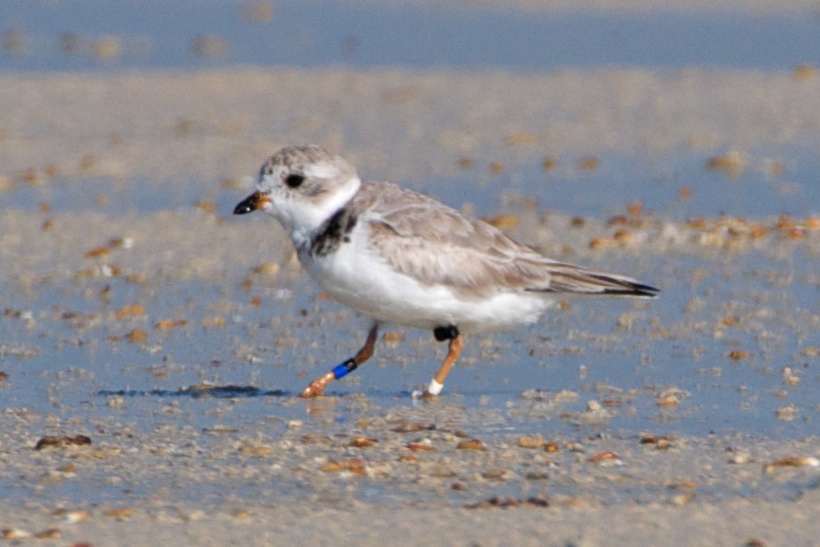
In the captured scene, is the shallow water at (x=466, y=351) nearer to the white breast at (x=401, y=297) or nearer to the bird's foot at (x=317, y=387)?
the bird's foot at (x=317, y=387)

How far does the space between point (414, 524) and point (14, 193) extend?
656cm

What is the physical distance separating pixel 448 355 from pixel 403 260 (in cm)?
48

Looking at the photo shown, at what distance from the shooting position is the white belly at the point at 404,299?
5844 millimetres

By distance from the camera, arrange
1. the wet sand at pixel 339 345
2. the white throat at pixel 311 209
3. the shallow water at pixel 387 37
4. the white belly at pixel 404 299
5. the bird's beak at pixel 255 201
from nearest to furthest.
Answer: the wet sand at pixel 339 345, the white belly at pixel 404 299, the white throat at pixel 311 209, the bird's beak at pixel 255 201, the shallow water at pixel 387 37

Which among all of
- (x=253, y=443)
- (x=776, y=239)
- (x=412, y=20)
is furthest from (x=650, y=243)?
(x=412, y=20)

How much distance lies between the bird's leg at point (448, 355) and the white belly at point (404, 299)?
0.12 feet

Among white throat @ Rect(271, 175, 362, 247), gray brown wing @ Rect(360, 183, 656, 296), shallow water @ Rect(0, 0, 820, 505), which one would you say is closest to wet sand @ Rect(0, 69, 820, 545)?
shallow water @ Rect(0, 0, 820, 505)

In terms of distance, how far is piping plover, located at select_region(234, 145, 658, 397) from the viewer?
5875mm

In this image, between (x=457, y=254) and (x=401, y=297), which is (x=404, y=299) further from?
(x=457, y=254)

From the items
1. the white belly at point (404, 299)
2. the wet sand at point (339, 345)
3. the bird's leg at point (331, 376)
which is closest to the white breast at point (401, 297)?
the white belly at point (404, 299)

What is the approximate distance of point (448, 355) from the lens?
243 inches

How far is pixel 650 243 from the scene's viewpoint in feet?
28.9

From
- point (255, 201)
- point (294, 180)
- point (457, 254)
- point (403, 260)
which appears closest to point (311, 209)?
point (294, 180)

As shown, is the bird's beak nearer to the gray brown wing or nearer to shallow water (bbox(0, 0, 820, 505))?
the gray brown wing
